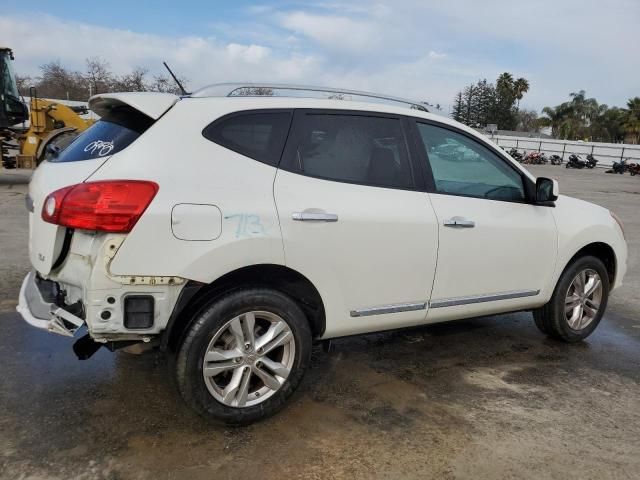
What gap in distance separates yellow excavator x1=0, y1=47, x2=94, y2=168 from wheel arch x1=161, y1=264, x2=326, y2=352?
41.2 feet

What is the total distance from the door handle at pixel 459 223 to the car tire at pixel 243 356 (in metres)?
1.15

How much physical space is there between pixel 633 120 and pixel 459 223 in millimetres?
73499

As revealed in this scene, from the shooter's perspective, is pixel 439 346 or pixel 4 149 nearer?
pixel 439 346

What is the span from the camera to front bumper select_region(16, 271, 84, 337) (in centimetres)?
284

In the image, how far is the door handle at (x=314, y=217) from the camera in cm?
303

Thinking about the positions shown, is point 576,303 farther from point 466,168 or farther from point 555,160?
point 555,160

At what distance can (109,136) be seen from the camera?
3.08 meters

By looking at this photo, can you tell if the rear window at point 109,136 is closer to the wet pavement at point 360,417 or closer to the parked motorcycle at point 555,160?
the wet pavement at point 360,417

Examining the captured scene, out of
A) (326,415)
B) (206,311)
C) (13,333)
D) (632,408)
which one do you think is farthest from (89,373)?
(632,408)

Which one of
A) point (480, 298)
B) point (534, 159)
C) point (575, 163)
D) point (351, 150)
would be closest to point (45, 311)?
point (351, 150)

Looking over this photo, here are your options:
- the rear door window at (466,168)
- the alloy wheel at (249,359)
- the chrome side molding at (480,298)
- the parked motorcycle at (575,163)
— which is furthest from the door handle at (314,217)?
the parked motorcycle at (575,163)

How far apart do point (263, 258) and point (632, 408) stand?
8.58 feet

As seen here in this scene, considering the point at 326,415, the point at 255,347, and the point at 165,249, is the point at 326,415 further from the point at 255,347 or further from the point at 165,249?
the point at 165,249

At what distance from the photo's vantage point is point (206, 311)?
113 inches
